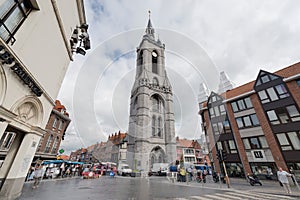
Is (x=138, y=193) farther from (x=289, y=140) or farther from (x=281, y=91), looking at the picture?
(x=281, y=91)

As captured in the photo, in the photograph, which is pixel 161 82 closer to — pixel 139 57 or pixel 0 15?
pixel 139 57

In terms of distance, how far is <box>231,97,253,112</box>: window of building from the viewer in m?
18.1

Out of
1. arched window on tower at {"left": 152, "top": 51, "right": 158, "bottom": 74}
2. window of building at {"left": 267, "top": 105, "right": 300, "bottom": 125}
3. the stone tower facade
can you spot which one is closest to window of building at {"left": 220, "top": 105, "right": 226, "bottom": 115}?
window of building at {"left": 267, "top": 105, "right": 300, "bottom": 125}

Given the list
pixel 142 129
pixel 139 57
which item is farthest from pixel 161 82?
pixel 142 129

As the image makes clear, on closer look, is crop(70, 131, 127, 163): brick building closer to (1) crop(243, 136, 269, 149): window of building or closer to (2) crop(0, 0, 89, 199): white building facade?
(1) crop(243, 136, 269, 149): window of building

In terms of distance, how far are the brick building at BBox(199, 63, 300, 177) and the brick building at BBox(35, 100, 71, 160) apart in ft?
79.6

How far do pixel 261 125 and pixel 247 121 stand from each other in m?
1.65

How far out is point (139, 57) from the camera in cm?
4453

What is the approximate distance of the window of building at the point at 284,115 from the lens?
14198mm

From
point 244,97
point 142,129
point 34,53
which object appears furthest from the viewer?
point 142,129

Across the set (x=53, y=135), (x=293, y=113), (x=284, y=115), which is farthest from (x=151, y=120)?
Answer: (x=293, y=113)

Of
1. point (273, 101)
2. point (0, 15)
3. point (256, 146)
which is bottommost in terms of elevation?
point (256, 146)

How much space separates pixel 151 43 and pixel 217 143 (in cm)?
3607

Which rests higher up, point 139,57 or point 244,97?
point 139,57
